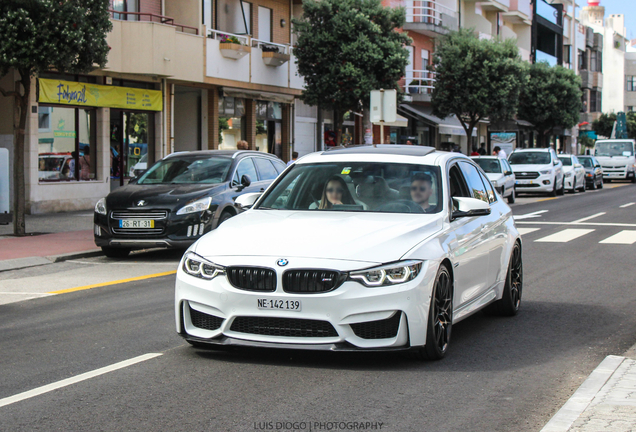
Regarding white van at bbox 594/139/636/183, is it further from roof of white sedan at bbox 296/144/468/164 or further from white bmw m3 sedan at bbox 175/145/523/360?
white bmw m3 sedan at bbox 175/145/523/360

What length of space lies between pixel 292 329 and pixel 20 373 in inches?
72.9

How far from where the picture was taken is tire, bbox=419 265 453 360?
5.92m

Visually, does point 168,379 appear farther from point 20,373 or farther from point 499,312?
point 499,312

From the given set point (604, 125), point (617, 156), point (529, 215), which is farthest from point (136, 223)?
point (604, 125)

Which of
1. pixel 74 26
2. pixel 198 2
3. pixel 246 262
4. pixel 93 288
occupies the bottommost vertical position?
pixel 93 288

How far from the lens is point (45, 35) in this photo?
15234 millimetres

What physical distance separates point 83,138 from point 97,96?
1194mm

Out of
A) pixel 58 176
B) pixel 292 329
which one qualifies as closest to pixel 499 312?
pixel 292 329

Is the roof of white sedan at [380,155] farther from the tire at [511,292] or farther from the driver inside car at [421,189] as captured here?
the tire at [511,292]

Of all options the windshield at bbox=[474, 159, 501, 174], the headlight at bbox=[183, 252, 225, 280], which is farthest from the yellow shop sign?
the headlight at bbox=[183, 252, 225, 280]

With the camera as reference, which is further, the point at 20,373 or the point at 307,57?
the point at 307,57

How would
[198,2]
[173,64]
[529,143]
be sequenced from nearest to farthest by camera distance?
[173,64]
[198,2]
[529,143]

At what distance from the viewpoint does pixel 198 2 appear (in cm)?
2695

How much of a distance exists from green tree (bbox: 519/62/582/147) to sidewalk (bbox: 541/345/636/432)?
52.2 metres
